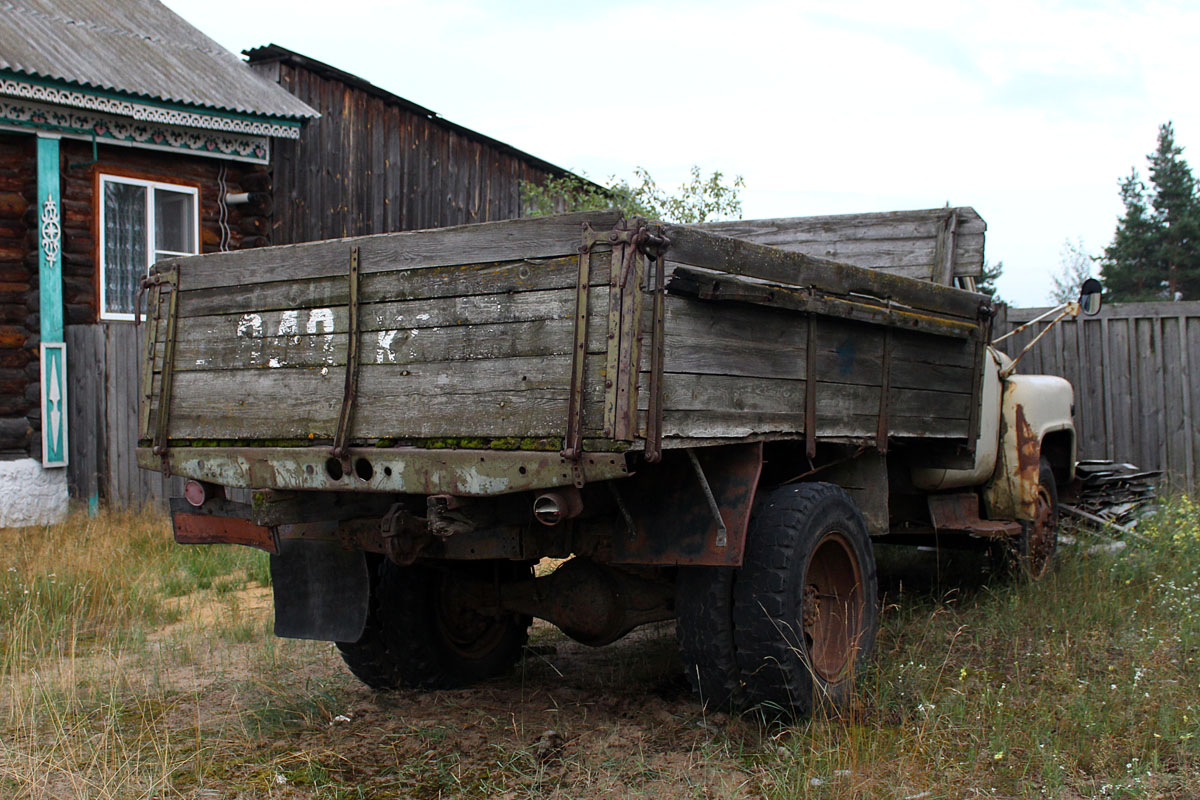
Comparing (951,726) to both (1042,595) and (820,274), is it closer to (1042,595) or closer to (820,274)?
(820,274)

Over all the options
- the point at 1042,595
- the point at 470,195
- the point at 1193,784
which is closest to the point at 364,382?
the point at 1193,784

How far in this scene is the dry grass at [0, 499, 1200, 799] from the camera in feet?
11.8

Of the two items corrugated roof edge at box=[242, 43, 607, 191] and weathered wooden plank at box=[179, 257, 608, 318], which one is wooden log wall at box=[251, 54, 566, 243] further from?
weathered wooden plank at box=[179, 257, 608, 318]

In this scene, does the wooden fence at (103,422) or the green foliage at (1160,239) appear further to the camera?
the green foliage at (1160,239)

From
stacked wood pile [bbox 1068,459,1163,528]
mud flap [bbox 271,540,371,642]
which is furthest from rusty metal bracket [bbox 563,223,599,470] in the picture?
stacked wood pile [bbox 1068,459,1163,528]

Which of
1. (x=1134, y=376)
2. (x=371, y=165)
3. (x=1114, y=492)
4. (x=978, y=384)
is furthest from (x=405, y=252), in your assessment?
(x=371, y=165)

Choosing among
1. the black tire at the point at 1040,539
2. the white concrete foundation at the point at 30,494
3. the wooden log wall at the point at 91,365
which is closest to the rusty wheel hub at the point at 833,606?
the black tire at the point at 1040,539

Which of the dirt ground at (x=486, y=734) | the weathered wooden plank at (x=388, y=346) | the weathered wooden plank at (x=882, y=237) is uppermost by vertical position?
the weathered wooden plank at (x=882, y=237)

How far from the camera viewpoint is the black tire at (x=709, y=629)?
3.91m

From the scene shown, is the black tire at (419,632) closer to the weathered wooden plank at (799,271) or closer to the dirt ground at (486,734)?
the dirt ground at (486,734)

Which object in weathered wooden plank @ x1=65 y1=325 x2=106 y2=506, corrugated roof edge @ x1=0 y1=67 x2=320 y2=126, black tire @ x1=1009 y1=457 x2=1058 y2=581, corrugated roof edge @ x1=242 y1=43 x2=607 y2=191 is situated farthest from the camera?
corrugated roof edge @ x1=242 y1=43 x2=607 y2=191

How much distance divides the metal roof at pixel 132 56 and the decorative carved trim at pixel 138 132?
15.4 inches

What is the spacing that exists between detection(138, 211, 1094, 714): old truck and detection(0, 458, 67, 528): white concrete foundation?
20.3 ft

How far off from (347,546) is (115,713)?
1.24m
